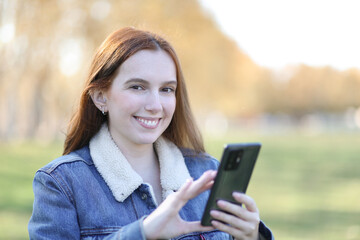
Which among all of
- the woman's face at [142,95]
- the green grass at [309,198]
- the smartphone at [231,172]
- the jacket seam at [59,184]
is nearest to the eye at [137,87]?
the woman's face at [142,95]

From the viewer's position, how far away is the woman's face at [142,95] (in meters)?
2.48

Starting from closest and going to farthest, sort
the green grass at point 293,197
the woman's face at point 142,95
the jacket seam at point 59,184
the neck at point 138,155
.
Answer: the jacket seam at point 59,184 → the woman's face at point 142,95 → the neck at point 138,155 → the green grass at point 293,197

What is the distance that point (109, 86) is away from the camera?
2.56 m

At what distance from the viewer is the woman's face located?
2477mm

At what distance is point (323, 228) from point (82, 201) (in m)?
5.72

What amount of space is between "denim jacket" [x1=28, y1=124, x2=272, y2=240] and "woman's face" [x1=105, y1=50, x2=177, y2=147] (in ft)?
0.51

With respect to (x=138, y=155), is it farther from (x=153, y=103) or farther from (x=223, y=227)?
(x=223, y=227)

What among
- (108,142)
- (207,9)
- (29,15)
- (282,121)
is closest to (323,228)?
(108,142)

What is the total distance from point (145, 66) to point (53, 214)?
Answer: 781 mm

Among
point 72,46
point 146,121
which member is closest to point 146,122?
point 146,121

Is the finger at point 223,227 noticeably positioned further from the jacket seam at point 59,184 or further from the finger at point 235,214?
the jacket seam at point 59,184

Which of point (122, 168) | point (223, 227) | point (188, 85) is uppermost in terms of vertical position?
point (188, 85)

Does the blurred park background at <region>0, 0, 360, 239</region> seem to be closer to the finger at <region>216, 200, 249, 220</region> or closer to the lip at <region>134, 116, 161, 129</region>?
the lip at <region>134, 116, 161, 129</region>

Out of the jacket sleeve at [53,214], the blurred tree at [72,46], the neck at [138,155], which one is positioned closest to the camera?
the jacket sleeve at [53,214]
